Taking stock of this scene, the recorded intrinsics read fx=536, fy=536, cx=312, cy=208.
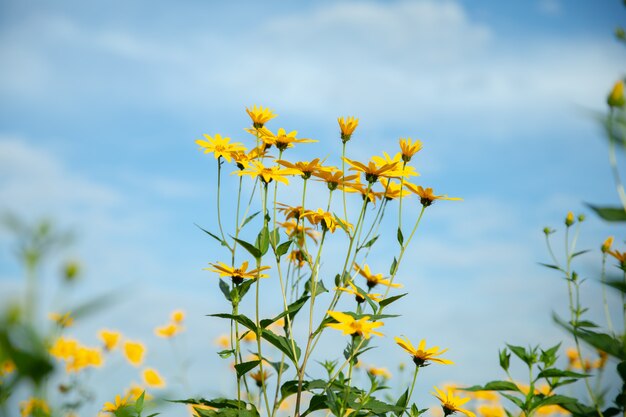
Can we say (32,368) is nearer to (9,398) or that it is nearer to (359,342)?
(9,398)

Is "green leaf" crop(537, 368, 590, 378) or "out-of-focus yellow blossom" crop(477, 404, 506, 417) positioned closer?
"green leaf" crop(537, 368, 590, 378)

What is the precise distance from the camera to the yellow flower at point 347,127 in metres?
2.72

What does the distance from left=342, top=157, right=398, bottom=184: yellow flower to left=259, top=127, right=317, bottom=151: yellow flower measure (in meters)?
0.31

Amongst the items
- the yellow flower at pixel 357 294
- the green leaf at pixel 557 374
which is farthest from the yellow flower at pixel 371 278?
the green leaf at pixel 557 374

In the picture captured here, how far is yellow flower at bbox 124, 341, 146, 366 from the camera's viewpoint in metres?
3.92

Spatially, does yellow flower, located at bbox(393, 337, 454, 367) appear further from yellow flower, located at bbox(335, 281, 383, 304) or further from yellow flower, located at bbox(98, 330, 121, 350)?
yellow flower, located at bbox(98, 330, 121, 350)

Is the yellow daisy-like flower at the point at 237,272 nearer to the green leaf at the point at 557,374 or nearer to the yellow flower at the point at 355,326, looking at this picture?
the yellow flower at the point at 355,326

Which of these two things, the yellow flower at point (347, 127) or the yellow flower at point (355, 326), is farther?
the yellow flower at point (347, 127)

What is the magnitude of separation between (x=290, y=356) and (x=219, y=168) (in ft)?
3.31

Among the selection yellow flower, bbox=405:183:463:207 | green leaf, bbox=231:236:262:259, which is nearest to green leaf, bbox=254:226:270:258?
green leaf, bbox=231:236:262:259

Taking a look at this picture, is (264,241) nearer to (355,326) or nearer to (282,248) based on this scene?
(282,248)

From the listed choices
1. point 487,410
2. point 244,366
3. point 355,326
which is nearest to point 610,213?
point 355,326

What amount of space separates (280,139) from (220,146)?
0.31 metres

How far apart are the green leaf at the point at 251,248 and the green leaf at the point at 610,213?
1435 millimetres
